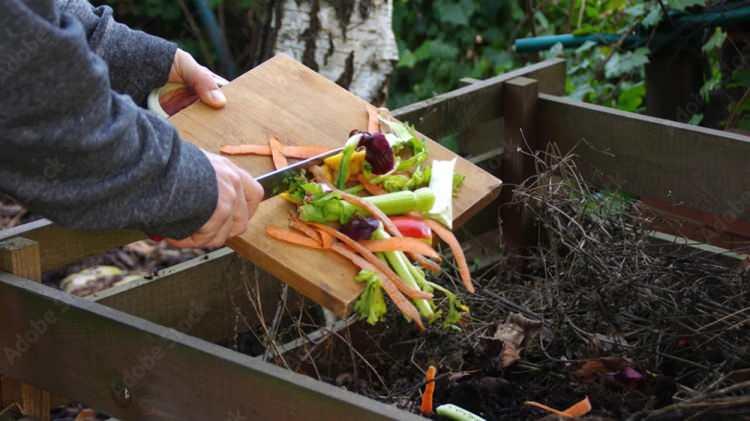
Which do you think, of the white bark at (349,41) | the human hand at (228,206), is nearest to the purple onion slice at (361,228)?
the human hand at (228,206)

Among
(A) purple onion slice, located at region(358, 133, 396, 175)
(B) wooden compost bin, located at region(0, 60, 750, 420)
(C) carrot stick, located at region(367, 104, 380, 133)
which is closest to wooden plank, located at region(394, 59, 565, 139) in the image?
(B) wooden compost bin, located at region(0, 60, 750, 420)

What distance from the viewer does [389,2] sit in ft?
13.7

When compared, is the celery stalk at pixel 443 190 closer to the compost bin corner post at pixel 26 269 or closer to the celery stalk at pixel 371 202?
the celery stalk at pixel 371 202

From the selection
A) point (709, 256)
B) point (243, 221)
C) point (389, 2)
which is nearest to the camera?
point (243, 221)

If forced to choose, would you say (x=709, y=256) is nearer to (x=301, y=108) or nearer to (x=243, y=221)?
(x=301, y=108)

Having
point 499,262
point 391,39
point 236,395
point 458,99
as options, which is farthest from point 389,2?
point 236,395

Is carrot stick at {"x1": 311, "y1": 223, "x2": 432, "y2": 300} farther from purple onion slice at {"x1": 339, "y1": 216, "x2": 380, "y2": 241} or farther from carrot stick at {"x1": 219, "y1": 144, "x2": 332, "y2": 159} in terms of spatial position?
carrot stick at {"x1": 219, "y1": 144, "x2": 332, "y2": 159}

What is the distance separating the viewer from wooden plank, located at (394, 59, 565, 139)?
349 centimetres

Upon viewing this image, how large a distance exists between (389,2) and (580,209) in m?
1.53

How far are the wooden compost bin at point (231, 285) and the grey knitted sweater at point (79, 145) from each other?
290 mm

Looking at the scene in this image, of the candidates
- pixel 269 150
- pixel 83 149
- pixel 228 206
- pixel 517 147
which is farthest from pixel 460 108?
pixel 83 149

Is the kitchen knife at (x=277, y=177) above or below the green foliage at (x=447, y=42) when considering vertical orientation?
above

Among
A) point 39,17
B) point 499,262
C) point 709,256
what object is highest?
point 39,17

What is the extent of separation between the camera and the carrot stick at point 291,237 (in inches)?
98.4
